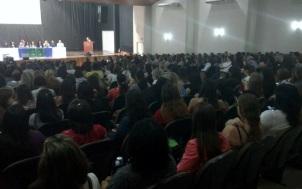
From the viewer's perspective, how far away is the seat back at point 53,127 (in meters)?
3.38

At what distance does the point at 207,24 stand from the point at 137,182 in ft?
48.6

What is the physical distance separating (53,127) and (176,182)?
6.87 ft

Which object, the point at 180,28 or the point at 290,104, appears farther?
the point at 180,28

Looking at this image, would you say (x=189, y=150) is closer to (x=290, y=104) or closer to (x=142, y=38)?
(x=290, y=104)

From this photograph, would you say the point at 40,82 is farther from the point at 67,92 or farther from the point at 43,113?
the point at 43,113

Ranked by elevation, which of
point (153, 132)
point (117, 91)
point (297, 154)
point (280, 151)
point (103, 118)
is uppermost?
point (153, 132)

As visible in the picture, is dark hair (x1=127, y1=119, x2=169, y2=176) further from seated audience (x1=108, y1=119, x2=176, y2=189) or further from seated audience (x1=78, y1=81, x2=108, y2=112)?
seated audience (x1=78, y1=81, x2=108, y2=112)

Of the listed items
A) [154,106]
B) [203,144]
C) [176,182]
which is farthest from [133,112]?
[176,182]

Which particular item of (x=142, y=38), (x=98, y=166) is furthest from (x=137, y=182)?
(x=142, y=38)

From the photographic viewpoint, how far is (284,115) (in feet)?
11.0

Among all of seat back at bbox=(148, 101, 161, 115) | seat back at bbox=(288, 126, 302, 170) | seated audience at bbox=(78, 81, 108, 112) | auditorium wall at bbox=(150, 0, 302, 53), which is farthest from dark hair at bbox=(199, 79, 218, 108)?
auditorium wall at bbox=(150, 0, 302, 53)

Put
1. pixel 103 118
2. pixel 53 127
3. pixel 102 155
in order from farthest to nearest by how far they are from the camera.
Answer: pixel 103 118
pixel 53 127
pixel 102 155

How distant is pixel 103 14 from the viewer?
73.4ft

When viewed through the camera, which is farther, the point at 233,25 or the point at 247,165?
the point at 233,25
